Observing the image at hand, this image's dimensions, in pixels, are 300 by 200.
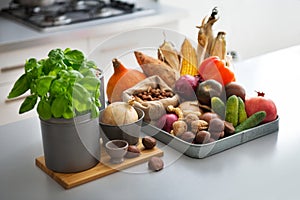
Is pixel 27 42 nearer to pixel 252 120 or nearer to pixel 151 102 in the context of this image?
pixel 151 102

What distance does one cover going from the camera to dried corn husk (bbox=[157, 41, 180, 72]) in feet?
5.07

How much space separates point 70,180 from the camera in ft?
4.02

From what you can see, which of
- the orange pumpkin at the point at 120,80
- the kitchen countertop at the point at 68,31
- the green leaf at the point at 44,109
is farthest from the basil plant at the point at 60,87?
the kitchen countertop at the point at 68,31

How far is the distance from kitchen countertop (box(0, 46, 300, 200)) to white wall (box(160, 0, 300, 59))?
7.52 ft

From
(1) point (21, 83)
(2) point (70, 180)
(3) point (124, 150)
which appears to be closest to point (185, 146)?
(3) point (124, 150)

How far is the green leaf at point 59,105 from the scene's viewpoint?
45.8 inches

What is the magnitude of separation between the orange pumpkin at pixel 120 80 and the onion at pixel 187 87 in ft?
0.36

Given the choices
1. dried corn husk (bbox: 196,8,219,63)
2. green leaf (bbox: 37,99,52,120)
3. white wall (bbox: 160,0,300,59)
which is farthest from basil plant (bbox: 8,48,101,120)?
white wall (bbox: 160,0,300,59)

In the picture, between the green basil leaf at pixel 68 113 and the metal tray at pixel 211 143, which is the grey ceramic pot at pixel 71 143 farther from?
the metal tray at pixel 211 143

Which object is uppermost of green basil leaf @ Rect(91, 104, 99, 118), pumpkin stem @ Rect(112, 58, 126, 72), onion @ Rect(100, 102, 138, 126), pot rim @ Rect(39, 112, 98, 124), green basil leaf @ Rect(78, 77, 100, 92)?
green basil leaf @ Rect(78, 77, 100, 92)

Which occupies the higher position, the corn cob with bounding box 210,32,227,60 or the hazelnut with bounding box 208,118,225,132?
the corn cob with bounding box 210,32,227,60

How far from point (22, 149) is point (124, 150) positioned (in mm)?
304

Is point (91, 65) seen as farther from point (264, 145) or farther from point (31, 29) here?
point (31, 29)

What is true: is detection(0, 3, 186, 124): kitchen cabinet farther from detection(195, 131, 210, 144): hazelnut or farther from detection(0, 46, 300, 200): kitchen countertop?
detection(195, 131, 210, 144): hazelnut
